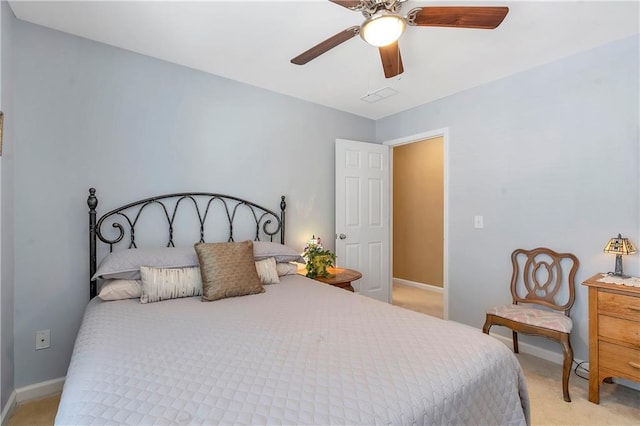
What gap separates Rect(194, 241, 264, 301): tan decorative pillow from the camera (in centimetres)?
203

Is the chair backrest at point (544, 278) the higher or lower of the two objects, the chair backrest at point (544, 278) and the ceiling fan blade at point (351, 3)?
the lower

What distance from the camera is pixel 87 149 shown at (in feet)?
7.41

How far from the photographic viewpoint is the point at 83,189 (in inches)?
88.4

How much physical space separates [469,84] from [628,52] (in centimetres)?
110

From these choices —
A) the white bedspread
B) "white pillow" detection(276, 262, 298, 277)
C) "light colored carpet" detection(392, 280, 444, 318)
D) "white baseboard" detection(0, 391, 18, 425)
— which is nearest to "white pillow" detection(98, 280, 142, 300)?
the white bedspread

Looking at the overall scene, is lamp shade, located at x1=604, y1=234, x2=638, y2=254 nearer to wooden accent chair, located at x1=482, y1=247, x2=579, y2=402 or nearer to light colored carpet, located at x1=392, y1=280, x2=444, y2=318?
wooden accent chair, located at x1=482, y1=247, x2=579, y2=402

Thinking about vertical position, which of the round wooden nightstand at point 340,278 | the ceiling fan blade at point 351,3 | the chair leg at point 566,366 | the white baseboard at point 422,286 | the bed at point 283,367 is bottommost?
the white baseboard at point 422,286

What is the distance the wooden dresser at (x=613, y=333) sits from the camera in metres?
1.94

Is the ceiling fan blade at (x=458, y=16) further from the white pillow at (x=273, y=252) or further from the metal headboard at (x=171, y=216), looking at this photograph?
the metal headboard at (x=171, y=216)

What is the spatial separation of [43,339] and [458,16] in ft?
10.4

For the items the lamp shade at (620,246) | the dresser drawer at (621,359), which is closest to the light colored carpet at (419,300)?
the dresser drawer at (621,359)

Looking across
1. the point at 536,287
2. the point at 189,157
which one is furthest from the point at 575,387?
the point at 189,157

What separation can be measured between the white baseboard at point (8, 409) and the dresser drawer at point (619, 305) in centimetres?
368

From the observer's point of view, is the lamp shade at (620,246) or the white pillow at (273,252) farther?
the white pillow at (273,252)
